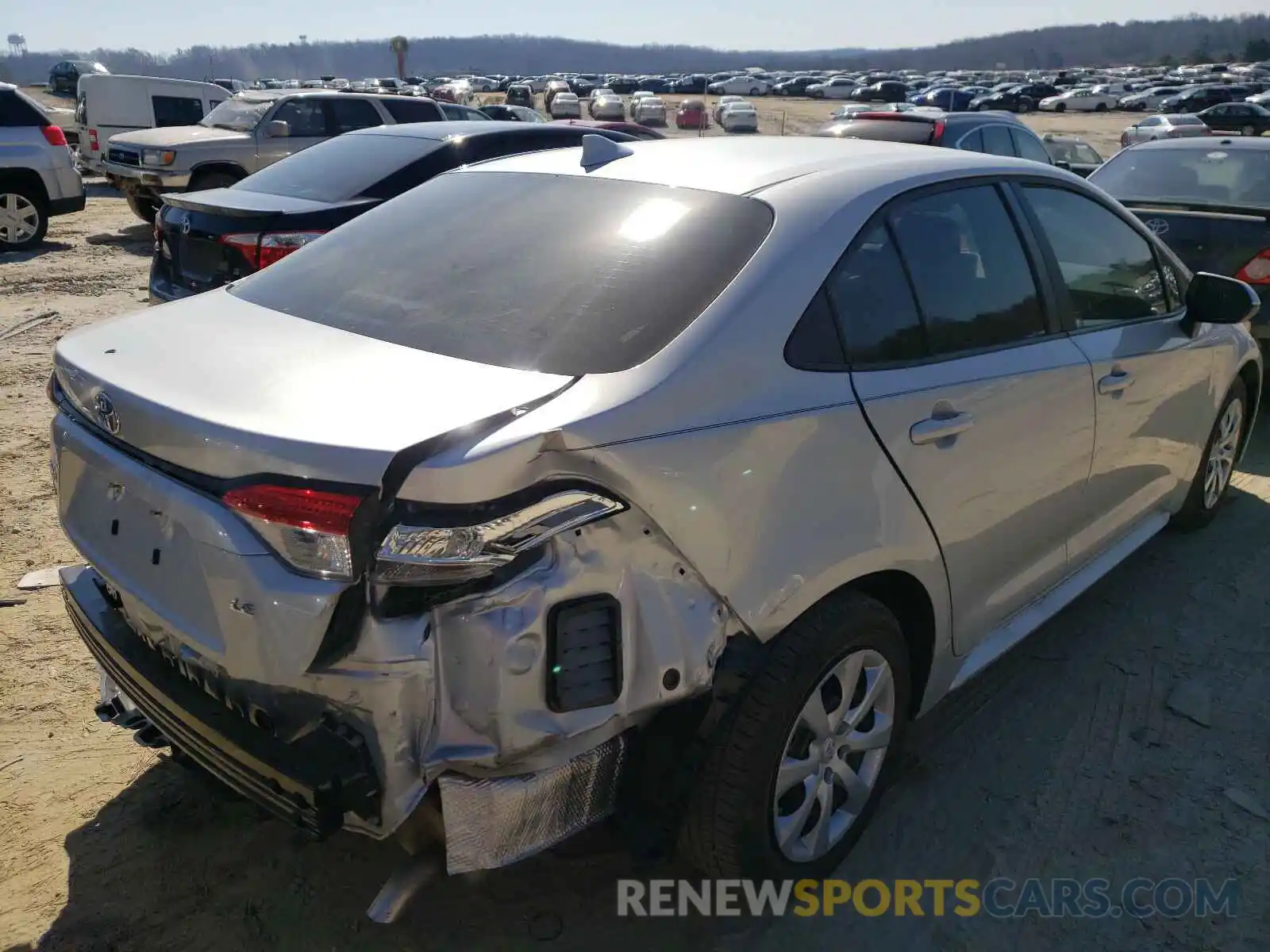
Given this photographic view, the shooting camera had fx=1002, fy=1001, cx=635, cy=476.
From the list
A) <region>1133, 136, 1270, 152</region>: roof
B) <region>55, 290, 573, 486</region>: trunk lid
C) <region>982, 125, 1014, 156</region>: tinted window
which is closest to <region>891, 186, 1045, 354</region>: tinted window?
<region>55, 290, 573, 486</region>: trunk lid

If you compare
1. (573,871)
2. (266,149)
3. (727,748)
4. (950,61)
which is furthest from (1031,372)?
(950,61)

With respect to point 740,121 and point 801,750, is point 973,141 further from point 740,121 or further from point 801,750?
point 740,121

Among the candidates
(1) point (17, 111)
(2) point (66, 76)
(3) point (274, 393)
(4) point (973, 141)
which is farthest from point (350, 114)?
(2) point (66, 76)

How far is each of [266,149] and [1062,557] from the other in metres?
11.4

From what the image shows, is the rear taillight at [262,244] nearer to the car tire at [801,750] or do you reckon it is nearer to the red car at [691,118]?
the car tire at [801,750]

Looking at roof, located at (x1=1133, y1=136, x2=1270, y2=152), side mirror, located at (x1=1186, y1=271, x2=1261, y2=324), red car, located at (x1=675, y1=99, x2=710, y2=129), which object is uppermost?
roof, located at (x1=1133, y1=136, x2=1270, y2=152)

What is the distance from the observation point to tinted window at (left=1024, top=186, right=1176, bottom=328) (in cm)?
327

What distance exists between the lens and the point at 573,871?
8.51 feet

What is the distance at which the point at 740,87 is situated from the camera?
72312 millimetres

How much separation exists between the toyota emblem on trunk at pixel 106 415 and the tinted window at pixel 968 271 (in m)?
1.95

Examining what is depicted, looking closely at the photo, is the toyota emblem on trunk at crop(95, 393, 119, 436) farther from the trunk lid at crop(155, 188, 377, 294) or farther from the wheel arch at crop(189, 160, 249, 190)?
the wheel arch at crop(189, 160, 249, 190)

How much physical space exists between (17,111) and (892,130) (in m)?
Result: 9.47

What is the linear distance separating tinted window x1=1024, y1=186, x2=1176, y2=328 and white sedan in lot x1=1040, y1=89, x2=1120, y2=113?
187 feet

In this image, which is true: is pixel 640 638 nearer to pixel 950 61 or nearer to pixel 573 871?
pixel 573 871
